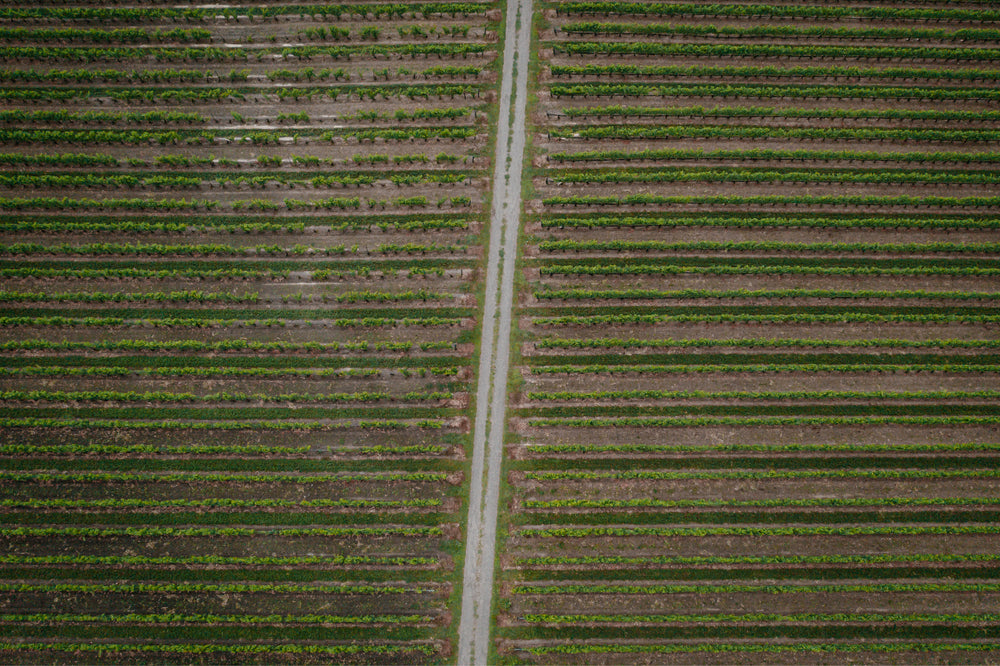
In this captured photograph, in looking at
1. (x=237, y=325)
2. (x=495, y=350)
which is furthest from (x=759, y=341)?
(x=237, y=325)

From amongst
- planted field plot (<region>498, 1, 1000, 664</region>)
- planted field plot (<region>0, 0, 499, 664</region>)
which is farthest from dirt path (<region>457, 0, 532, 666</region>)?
planted field plot (<region>498, 1, 1000, 664</region>)

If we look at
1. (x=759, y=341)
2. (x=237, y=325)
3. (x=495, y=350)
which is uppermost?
(x=759, y=341)

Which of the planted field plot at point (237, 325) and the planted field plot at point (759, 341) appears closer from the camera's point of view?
the planted field plot at point (759, 341)

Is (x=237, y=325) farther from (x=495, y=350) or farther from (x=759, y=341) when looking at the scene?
(x=759, y=341)

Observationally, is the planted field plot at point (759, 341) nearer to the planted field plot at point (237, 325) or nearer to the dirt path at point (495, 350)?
the dirt path at point (495, 350)

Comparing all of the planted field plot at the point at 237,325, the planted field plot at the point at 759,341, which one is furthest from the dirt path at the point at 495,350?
the planted field plot at the point at 759,341
